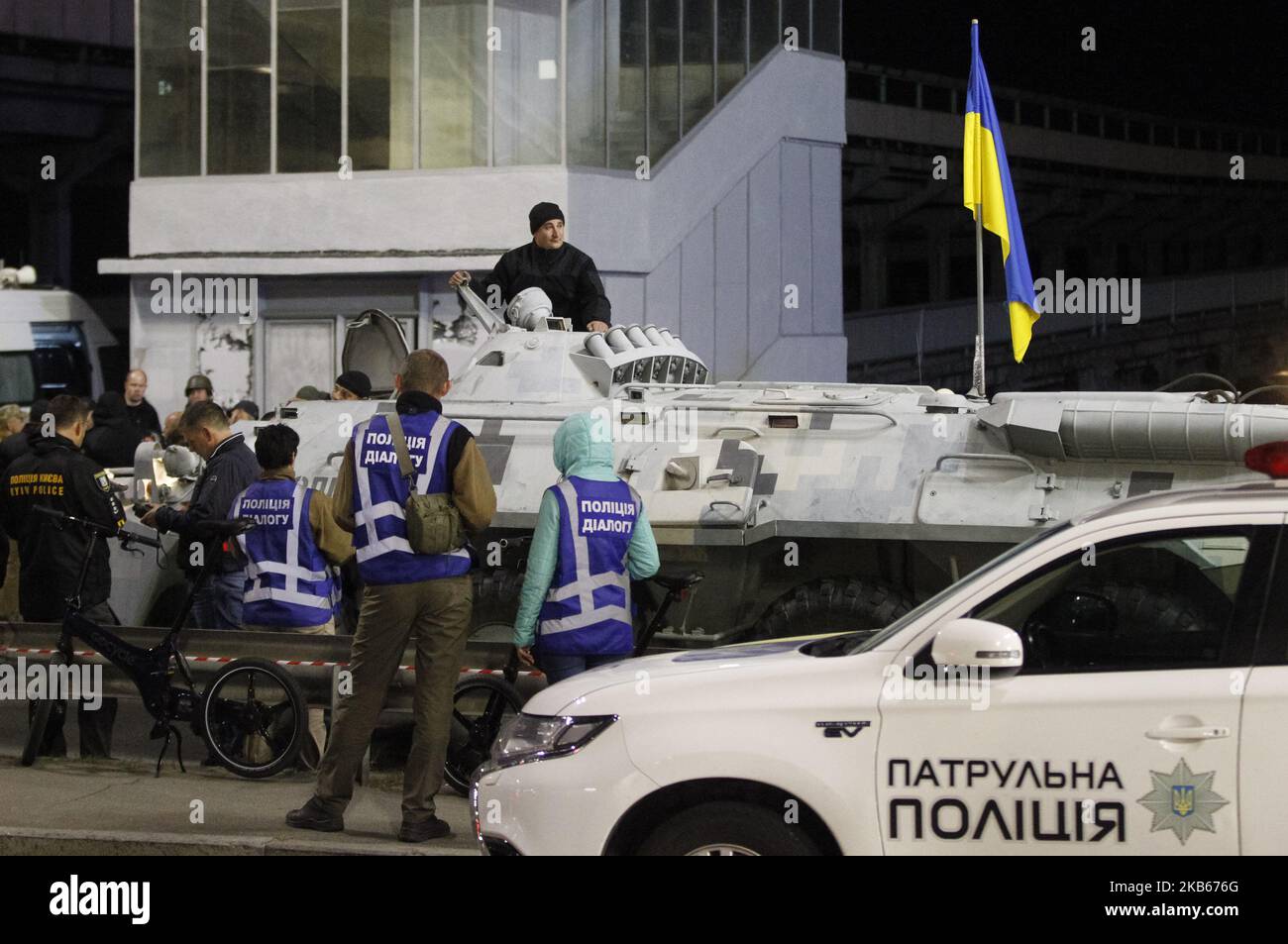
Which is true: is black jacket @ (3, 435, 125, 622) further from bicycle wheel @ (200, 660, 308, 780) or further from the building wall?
the building wall

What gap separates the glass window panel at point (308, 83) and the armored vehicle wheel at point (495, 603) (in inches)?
478

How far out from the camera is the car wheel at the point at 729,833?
18.7 ft

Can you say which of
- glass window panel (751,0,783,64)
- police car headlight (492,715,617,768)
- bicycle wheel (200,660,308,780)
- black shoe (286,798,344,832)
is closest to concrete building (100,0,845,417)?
glass window panel (751,0,783,64)

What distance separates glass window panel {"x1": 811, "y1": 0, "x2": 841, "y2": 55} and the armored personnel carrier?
1464 cm

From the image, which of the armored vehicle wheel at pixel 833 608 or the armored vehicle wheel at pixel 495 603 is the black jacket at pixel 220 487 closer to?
the armored vehicle wheel at pixel 495 603

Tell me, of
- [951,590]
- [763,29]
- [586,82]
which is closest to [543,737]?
[951,590]

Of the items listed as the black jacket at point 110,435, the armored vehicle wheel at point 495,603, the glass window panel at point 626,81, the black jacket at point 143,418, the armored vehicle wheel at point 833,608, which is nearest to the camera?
the armored vehicle wheel at point 833,608

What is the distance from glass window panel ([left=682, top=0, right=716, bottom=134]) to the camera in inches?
930

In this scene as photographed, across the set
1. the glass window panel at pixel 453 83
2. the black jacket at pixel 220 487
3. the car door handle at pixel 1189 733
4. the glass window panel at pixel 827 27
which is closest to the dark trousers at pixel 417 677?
the black jacket at pixel 220 487

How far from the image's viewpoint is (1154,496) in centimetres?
597

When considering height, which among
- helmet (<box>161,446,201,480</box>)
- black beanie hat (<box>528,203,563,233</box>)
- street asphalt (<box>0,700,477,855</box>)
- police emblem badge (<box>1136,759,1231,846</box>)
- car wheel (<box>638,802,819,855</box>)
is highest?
black beanie hat (<box>528,203,563,233</box>)
